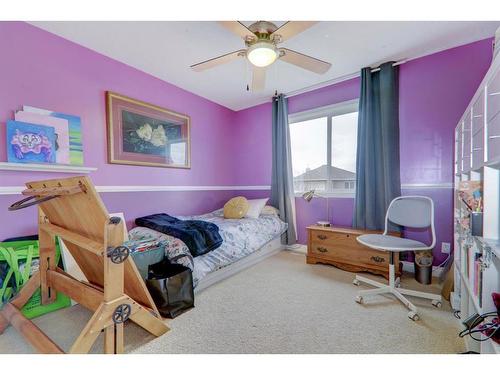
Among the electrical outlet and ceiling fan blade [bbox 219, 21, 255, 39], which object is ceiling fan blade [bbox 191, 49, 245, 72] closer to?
ceiling fan blade [bbox 219, 21, 255, 39]

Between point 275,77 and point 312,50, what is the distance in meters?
0.68

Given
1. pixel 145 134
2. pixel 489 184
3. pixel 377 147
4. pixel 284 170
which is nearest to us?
pixel 489 184

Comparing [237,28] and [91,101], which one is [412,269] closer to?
[237,28]

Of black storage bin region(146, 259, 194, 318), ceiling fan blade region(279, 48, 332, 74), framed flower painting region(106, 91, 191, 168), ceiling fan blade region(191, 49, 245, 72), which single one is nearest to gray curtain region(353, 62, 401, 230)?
ceiling fan blade region(279, 48, 332, 74)

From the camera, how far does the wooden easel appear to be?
1085 millimetres

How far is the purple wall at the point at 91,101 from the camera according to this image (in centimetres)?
187

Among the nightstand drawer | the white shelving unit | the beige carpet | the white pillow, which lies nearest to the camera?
the white shelving unit

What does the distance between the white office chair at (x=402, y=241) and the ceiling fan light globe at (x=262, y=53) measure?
5.80 ft

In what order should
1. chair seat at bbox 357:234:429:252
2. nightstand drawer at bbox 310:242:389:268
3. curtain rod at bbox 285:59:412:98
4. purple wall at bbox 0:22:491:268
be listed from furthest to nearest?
curtain rod at bbox 285:59:412:98 → nightstand drawer at bbox 310:242:389:268 → purple wall at bbox 0:22:491:268 → chair seat at bbox 357:234:429:252

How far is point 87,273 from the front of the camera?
65.6 inches

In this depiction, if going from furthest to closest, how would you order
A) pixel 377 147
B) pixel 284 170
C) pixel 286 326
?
pixel 284 170
pixel 377 147
pixel 286 326

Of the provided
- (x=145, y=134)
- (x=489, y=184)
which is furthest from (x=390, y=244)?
(x=145, y=134)

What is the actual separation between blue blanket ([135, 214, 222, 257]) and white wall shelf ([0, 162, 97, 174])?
0.80 m

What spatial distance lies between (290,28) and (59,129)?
88.0 inches
